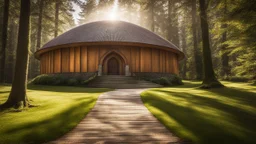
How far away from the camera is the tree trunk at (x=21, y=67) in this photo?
18.7ft

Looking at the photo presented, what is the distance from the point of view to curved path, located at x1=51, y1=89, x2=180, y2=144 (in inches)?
133

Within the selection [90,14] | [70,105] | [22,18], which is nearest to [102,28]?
[22,18]

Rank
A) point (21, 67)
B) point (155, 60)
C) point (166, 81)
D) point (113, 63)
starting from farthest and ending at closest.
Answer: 1. point (155, 60)
2. point (113, 63)
3. point (166, 81)
4. point (21, 67)

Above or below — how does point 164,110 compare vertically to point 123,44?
below

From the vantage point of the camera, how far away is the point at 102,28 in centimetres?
1877

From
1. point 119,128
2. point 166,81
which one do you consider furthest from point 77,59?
point 119,128

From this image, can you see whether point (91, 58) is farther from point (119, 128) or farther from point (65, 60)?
point (119, 128)

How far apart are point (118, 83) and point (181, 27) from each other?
124 feet

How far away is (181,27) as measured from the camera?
45.0 meters

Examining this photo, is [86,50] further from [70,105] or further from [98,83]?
[70,105]

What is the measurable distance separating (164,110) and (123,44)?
11.3 m

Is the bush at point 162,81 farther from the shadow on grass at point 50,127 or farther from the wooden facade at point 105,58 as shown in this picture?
the shadow on grass at point 50,127

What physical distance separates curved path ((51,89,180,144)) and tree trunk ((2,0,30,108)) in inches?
111

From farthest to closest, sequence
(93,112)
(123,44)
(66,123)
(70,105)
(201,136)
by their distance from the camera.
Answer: (123,44), (70,105), (93,112), (66,123), (201,136)
